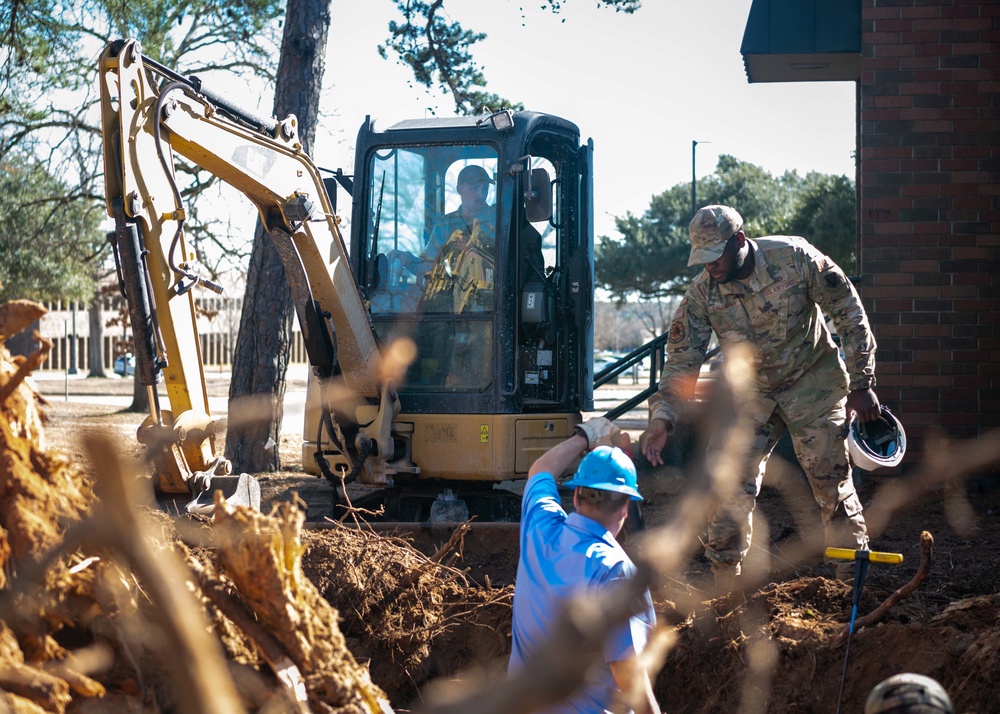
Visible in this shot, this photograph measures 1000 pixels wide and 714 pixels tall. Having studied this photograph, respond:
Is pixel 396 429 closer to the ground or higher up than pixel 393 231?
closer to the ground

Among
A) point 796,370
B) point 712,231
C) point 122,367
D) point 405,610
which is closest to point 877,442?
point 796,370

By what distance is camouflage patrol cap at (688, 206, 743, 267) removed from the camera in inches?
198

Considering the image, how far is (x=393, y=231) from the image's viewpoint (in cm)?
741

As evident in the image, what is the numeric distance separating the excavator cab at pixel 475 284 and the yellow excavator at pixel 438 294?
0.4 inches

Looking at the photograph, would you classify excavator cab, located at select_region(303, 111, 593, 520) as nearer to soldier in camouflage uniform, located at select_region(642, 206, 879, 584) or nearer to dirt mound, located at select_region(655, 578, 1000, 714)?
soldier in camouflage uniform, located at select_region(642, 206, 879, 584)

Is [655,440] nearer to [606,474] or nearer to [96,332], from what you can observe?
[606,474]

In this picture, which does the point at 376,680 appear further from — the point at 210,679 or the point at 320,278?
the point at 210,679

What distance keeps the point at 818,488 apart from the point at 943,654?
1.23 m

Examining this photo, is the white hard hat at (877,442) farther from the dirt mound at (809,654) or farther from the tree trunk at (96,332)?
the tree trunk at (96,332)

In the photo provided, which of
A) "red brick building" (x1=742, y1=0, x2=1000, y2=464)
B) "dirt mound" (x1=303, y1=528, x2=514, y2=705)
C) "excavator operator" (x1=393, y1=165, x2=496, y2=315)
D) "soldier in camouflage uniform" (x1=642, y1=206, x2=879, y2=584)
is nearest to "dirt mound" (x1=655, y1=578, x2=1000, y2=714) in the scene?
"soldier in camouflage uniform" (x1=642, y1=206, x2=879, y2=584)

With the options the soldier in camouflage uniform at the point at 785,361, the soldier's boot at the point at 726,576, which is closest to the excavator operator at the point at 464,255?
the soldier in camouflage uniform at the point at 785,361

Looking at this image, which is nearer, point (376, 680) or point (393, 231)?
point (376, 680)

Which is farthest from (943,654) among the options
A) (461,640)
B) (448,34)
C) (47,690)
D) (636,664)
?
(448,34)

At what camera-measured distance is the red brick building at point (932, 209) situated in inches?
309
